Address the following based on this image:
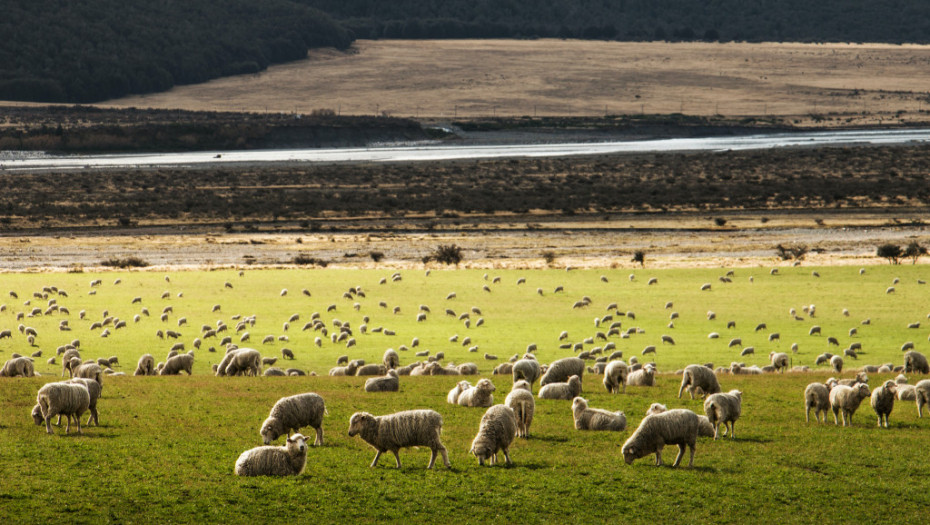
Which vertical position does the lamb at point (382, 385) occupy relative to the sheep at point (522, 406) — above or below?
below

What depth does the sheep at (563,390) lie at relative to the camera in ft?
62.7

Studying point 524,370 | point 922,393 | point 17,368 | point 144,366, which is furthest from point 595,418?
point 17,368

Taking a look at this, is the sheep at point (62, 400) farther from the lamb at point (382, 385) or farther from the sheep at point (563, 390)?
the sheep at point (563, 390)

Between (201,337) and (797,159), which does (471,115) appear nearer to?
(797,159)

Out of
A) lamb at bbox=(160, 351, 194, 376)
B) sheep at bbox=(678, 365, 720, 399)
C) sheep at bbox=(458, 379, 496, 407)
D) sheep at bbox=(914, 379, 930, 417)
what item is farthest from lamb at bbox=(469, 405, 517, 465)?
lamb at bbox=(160, 351, 194, 376)

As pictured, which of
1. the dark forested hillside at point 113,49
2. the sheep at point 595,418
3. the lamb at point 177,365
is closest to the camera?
the sheep at point 595,418

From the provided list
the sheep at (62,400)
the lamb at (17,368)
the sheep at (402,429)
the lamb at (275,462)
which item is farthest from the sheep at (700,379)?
the lamb at (17,368)

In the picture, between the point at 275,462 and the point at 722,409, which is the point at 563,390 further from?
the point at 275,462

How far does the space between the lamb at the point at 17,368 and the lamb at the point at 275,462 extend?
30.7 feet

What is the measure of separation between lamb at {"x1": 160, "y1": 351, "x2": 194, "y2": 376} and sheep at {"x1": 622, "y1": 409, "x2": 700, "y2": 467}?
459 inches

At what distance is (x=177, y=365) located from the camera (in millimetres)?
22594

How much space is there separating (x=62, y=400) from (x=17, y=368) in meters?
6.69

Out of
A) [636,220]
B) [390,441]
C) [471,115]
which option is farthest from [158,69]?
[390,441]

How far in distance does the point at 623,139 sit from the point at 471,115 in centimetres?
2626
